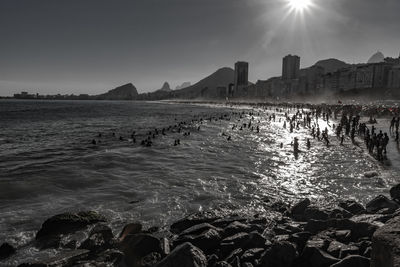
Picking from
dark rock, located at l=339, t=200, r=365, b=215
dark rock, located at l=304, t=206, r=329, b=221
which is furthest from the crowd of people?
dark rock, located at l=304, t=206, r=329, b=221

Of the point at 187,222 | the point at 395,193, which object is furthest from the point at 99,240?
the point at 395,193

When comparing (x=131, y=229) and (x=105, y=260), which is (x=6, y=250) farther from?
(x=131, y=229)

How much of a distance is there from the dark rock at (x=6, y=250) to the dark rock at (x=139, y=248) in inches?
121

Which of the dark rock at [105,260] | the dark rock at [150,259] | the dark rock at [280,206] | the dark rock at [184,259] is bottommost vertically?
the dark rock at [280,206]

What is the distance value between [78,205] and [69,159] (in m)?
10.3

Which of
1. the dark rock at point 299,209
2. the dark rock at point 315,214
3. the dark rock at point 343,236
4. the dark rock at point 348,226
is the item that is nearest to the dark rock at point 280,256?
the dark rock at point 343,236

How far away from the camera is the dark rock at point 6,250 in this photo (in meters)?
7.22

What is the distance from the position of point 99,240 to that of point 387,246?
22.4 feet

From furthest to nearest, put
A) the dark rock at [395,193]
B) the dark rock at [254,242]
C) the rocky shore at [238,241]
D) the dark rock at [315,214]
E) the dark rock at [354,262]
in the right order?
the dark rock at [395,193] → the dark rock at [315,214] → the dark rock at [254,242] → the rocky shore at [238,241] → the dark rock at [354,262]

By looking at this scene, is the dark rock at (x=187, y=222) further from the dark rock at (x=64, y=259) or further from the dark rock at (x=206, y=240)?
the dark rock at (x=64, y=259)

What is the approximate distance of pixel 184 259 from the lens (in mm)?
5762

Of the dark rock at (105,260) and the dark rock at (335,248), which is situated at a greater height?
the dark rock at (335,248)

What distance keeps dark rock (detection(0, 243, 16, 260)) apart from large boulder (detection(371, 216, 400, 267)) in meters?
8.64

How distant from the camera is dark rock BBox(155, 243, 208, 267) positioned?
5699 mm
